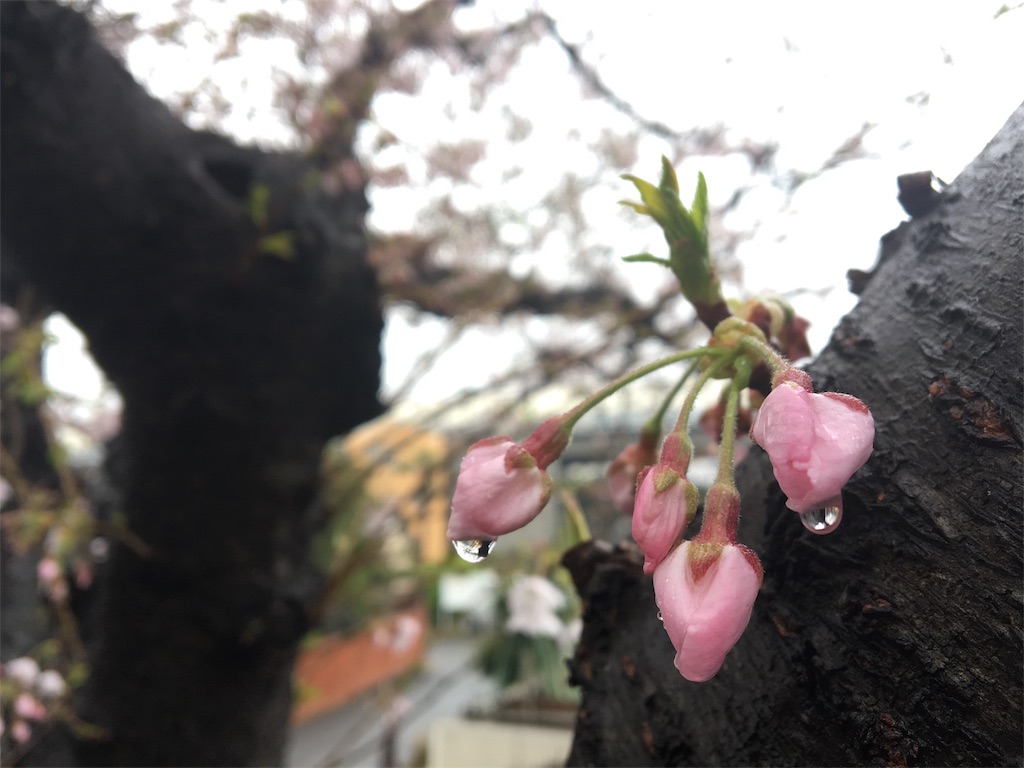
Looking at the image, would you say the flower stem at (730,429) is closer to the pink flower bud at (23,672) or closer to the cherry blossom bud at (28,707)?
the cherry blossom bud at (28,707)

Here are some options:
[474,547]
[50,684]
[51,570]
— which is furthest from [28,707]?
[474,547]

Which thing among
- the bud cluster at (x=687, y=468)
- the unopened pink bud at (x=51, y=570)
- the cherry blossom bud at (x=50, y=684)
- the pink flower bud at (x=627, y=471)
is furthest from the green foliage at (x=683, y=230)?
the cherry blossom bud at (x=50, y=684)

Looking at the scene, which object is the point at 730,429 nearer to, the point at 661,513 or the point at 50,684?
the point at 661,513

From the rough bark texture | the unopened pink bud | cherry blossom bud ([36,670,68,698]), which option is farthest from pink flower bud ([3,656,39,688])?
the rough bark texture

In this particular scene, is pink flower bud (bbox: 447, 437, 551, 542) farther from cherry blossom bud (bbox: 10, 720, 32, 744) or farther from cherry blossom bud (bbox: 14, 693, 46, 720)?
cherry blossom bud (bbox: 10, 720, 32, 744)

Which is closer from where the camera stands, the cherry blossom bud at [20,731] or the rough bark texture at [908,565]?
the rough bark texture at [908,565]

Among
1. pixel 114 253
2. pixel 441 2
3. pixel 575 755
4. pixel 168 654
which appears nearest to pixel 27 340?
pixel 114 253
